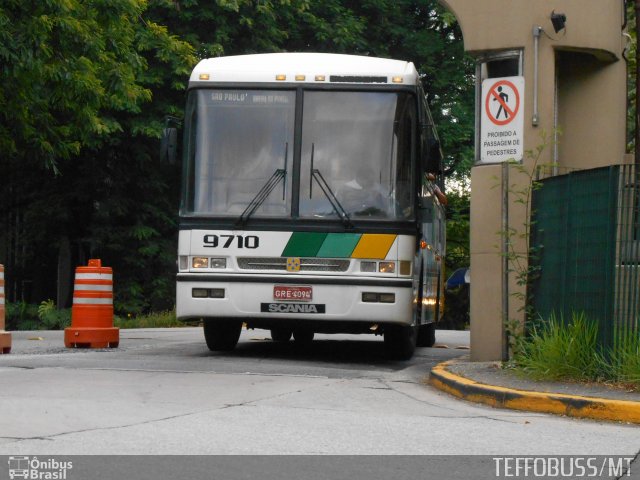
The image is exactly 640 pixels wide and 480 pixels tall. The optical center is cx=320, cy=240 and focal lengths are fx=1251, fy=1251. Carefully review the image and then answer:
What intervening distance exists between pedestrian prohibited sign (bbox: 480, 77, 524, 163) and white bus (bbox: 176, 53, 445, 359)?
2.99ft

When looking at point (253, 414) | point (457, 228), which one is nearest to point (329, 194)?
point (253, 414)

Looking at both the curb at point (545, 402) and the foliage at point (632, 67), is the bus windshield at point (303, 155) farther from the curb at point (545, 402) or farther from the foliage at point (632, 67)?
the foliage at point (632, 67)

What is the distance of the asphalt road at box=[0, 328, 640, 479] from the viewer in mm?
7488

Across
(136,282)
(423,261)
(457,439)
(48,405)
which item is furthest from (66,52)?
(457,439)

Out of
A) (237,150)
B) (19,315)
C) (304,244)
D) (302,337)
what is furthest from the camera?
(19,315)

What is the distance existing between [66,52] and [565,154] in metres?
9.29

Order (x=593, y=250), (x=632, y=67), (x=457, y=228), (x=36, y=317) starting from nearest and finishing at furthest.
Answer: (x=593, y=250) < (x=36, y=317) < (x=632, y=67) < (x=457, y=228)

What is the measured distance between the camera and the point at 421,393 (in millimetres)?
11016

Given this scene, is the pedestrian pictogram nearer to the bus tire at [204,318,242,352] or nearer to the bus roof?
the bus roof

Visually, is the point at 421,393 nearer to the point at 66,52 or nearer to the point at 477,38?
the point at 477,38

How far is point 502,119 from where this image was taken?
13031 mm

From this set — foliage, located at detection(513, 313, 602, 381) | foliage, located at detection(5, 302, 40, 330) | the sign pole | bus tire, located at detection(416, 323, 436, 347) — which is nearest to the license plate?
the sign pole

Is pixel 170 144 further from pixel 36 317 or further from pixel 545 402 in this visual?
pixel 36 317
